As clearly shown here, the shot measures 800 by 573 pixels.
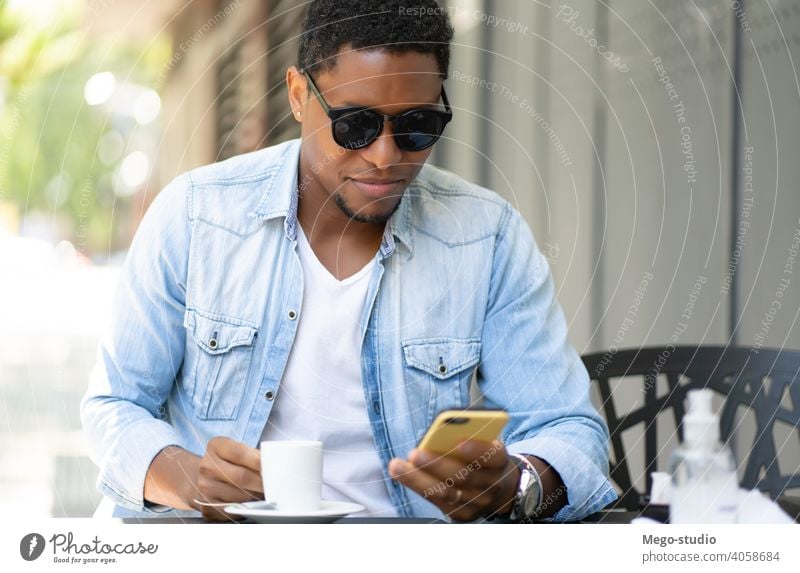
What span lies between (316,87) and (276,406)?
0.32 metres

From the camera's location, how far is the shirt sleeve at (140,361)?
0.96 m

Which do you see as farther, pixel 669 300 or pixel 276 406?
pixel 669 300

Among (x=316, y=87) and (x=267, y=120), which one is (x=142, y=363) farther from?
(x=267, y=120)

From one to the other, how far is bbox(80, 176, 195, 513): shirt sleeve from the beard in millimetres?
155

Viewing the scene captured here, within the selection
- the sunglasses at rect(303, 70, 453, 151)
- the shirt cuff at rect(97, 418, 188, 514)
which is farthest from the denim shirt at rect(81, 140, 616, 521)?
the sunglasses at rect(303, 70, 453, 151)

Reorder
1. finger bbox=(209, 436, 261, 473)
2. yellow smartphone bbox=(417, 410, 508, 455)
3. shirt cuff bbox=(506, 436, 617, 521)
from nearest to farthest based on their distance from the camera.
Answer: yellow smartphone bbox=(417, 410, 508, 455), finger bbox=(209, 436, 261, 473), shirt cuff bbox=(506, 436, 617, 521)

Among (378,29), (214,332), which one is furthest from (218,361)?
(378,29)

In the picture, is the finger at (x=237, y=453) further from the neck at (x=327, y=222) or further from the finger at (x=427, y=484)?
the neck at (x=327, y=222)

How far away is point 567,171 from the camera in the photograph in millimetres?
1301

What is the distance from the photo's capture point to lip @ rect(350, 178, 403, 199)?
1.05 metres

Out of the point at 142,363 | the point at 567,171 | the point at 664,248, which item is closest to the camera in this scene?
the point at 142,363

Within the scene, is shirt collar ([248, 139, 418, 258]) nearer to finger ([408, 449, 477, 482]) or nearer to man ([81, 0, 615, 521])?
man ([81, 0, 615, 521])

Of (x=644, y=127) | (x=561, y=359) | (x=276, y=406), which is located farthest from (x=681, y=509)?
(x=644, y=127)

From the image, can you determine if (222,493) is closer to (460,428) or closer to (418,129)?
(460,428)
